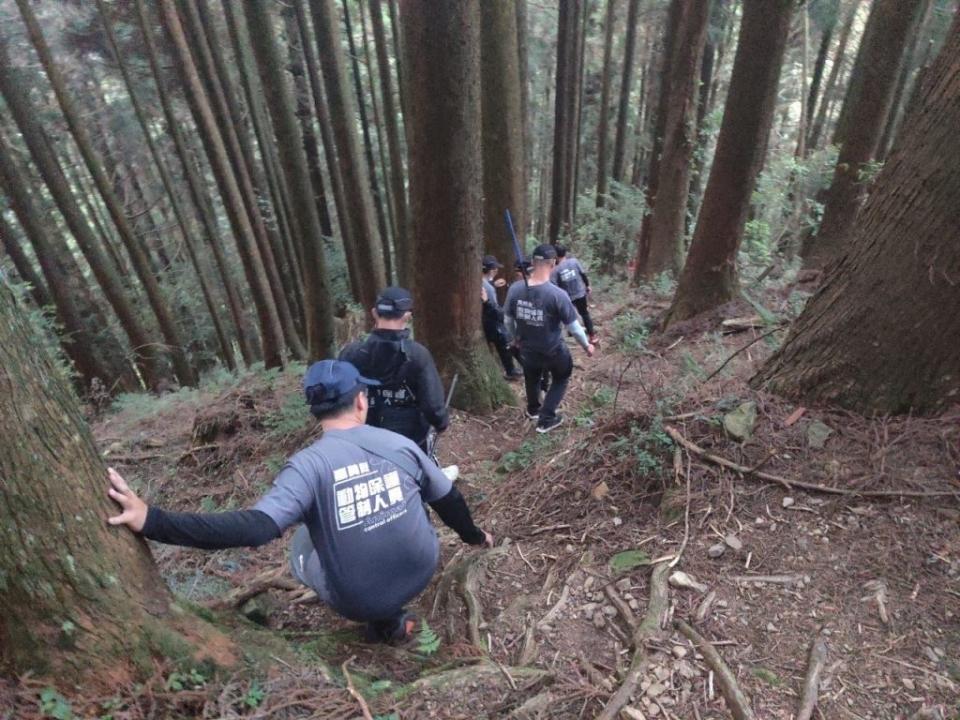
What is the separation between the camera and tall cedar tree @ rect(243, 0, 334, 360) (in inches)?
305

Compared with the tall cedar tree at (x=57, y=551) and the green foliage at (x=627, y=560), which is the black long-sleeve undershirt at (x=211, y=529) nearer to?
the tall cedar tree at (x=57, y=551)

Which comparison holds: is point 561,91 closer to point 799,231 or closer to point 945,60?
point 799,231

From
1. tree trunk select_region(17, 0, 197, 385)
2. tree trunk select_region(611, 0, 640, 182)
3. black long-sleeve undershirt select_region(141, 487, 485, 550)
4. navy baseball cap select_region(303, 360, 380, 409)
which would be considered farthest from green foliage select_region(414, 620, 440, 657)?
tree trunk select_region(611, 0, 640, 182)

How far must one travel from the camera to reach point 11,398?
177cm

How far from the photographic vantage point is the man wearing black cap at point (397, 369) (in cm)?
412

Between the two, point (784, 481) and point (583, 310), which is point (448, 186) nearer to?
point (583, 310)

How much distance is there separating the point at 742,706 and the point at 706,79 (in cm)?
1956

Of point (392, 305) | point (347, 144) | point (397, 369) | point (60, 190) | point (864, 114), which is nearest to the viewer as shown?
point (392, 305)

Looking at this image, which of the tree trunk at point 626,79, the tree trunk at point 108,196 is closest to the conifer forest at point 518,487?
the tree trunk at point 108,196

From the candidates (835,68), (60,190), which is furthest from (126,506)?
(835,68)

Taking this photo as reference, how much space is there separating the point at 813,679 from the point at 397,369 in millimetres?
3031

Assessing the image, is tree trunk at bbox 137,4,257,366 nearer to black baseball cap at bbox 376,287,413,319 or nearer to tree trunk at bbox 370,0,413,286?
tree trunk at bbox 370,0,413,286

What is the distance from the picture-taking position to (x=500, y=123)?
766 centimetres

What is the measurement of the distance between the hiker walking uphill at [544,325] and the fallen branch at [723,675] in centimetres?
336
